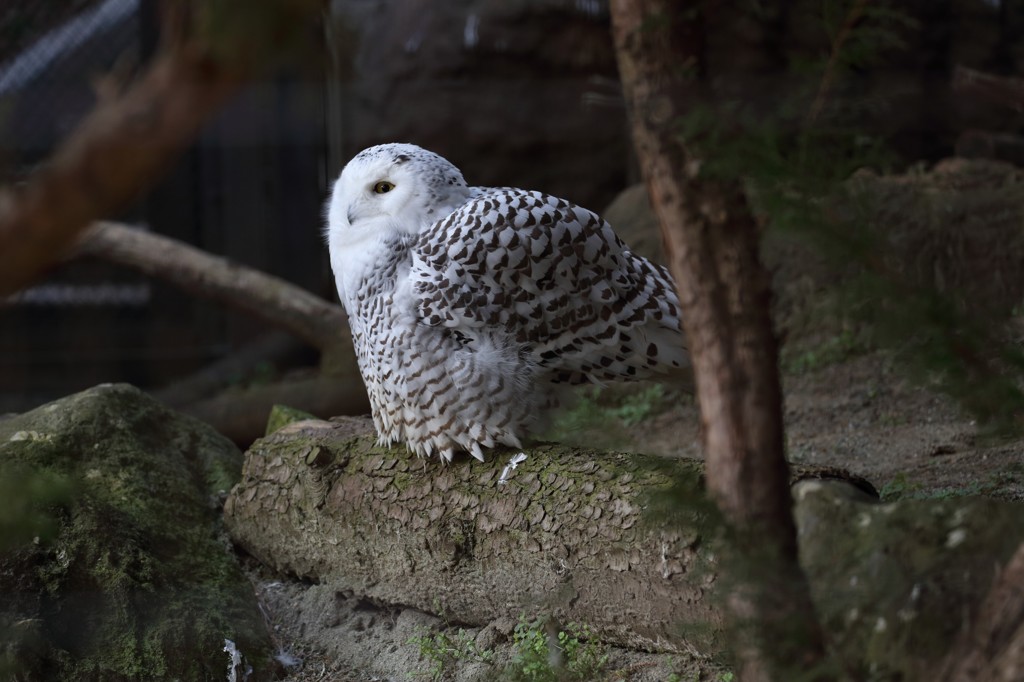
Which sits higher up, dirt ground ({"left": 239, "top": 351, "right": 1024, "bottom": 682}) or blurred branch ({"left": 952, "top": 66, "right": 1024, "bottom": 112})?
blurred branch ({"left": 952, "top": 66, "right": 1024, "bottom": 112})

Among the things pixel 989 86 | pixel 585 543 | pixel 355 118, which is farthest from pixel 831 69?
pixel 355 118

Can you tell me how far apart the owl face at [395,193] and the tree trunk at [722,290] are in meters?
1.20

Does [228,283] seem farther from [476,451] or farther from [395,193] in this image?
[476,451]

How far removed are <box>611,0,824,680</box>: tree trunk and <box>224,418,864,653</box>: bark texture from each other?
1.29 ft

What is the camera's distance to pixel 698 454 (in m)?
3.62

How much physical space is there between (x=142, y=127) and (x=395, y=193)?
184 cm

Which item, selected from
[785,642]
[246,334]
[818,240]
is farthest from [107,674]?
[246,334]

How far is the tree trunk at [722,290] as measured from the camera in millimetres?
1430

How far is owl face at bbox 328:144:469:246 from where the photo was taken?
2607 mm

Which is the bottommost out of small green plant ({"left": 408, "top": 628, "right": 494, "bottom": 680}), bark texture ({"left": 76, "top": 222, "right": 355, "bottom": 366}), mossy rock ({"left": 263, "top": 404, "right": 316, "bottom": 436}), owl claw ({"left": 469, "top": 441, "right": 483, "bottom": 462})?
bark texture ({"left": 76, "top": 222, "right": 355, "bottom": 366})

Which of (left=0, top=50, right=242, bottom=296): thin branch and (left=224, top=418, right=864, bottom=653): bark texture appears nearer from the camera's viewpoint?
(left=0, top=50, right=242, bottom=296): thin branch

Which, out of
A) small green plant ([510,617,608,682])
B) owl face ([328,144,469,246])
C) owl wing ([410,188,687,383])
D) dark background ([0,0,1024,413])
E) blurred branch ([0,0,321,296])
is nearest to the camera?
blurred branch ([0,0,321,296])

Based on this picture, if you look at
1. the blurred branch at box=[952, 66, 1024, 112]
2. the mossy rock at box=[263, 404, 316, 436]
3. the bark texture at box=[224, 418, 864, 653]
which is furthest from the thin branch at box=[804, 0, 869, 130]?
the blurred branch at box=[952, 66, 1024, 112]

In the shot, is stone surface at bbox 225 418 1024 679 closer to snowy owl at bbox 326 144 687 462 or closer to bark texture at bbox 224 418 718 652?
bark texture at bbox 224 418 718 652
